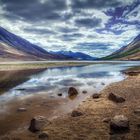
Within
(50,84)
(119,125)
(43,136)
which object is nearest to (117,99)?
(119,125)

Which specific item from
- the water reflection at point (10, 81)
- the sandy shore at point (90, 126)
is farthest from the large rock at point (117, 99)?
the water reflection at point (10, 81)

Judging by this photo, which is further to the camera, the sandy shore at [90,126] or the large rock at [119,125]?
the large rock at [119,125]

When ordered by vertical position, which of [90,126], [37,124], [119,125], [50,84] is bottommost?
[90,126]

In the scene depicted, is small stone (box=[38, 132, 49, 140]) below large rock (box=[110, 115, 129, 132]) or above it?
below

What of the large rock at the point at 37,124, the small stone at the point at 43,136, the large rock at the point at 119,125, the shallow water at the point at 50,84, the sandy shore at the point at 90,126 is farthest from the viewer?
the shallow water at the point at 50,84

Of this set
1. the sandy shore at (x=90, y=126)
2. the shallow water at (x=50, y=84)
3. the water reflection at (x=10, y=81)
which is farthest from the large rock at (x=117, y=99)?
the water reflection at (x=10, y=81)

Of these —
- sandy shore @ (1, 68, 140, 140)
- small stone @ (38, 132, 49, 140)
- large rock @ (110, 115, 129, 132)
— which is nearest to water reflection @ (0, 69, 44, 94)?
sandy shore @ (1, 68, 140, 140)

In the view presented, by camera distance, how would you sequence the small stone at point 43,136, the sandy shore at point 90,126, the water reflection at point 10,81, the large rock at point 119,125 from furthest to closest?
the water reflection at point 10,81 < the large rock at point 119,125 < the small stone at point 43,136 < the sandy shore at point 90,126

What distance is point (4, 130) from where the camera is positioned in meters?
18.5

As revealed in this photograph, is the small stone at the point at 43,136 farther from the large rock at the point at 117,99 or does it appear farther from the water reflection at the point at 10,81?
the water reflection at the point at 10,81

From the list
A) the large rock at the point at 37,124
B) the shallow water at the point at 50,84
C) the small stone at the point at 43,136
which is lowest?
the small stone at the point at 43,136

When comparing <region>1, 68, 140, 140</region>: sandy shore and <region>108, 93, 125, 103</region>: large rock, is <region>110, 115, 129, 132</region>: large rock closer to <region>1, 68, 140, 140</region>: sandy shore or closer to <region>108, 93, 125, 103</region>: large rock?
<region>1, 68, 140, 140</region>: sandy shore

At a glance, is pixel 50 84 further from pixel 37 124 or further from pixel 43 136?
pixel 43 136

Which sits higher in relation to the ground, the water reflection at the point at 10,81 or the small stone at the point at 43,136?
the water reflection at the point at 10,81
